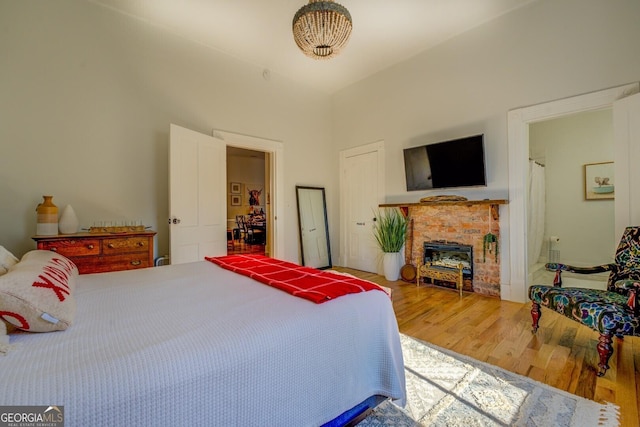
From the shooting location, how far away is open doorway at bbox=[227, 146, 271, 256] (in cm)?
805

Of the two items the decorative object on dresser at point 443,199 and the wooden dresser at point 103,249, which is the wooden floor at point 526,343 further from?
the wooden dresser at point 103,249

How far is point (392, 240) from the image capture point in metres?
4.16

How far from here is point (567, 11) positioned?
289cm

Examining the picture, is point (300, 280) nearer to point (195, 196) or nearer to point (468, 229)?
point (195, 196)

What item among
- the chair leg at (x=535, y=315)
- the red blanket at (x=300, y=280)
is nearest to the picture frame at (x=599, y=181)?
the chair leg at (x=535, y=315)

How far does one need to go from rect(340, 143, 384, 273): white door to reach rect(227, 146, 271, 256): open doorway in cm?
318

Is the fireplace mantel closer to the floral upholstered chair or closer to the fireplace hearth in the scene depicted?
the fireplace hearth

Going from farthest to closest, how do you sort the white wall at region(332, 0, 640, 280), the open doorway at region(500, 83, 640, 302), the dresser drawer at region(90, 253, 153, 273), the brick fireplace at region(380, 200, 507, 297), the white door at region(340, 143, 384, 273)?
1. the white door at region(340, 143, 384, 273)
2. the brick fireplace at region(380, 200, 507, 297)
3. the open doorway at region(500, 83, 640, 302)
4. the white wall at region(332, 0, 640, 280)
5. the dresser drawer at region(90, 253, 153, 273)

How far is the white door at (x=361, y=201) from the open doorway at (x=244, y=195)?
318 cm

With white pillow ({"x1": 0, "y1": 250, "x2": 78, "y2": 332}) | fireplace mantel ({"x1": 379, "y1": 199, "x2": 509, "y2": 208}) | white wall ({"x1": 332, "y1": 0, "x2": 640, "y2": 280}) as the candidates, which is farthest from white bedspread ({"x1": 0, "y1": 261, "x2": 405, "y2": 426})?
white wall ({"x1": 332, "y1": 0, "x2": 640, "y2": 280})

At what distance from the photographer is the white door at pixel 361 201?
4684 mm

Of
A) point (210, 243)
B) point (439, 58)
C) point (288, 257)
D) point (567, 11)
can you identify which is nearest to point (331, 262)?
point (288, 257)

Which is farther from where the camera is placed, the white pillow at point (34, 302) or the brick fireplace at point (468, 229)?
the brick fireplace at point (468, 229)

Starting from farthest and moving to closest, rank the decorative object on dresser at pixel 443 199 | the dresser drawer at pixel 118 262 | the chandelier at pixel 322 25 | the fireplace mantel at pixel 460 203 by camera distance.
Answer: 1. the decorative object on dresser at pixel 443 199
2. the fireplace mantel at pixel 460 203
3. the dresser drawer at pixel 118 262
4. the chandelier at pixel 322 25
